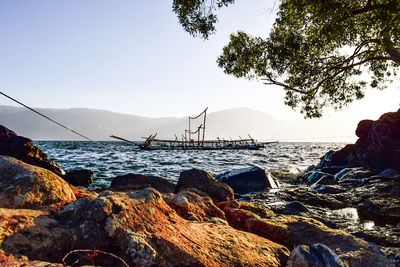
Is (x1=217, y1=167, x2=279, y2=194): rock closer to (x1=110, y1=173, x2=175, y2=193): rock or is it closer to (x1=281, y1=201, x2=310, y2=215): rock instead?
(x1=281, y1=201, x2=310, y2=215): rock

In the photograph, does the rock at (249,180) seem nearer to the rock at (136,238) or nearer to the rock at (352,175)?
the rock at (352,175)

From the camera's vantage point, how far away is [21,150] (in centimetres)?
1548

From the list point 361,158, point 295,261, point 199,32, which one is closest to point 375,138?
point 361,158

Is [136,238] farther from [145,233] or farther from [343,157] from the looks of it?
[343,157]

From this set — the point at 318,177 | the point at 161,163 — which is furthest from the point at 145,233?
the point at 161,163

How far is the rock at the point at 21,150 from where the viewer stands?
15181 millimetres

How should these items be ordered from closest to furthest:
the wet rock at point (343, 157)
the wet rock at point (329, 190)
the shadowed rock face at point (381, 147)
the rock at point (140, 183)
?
1. the rock at point (140, 183)
2. the wet rock at point (329, 190)
3. the shadowed rock face at point (381, 147)
4. the wet rock at point (343, 157)

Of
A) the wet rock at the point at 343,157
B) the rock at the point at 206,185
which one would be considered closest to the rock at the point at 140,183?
the rock at the point at 206,185

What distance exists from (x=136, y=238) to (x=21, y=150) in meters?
14.3

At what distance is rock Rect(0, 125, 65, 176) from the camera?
15.2 metres

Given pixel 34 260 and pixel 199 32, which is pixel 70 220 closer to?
pixel 34 260

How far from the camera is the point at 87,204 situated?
151 inches

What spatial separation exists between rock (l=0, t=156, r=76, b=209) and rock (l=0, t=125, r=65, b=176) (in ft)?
39.3

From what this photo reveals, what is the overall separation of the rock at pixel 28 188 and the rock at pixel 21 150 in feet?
39.3
